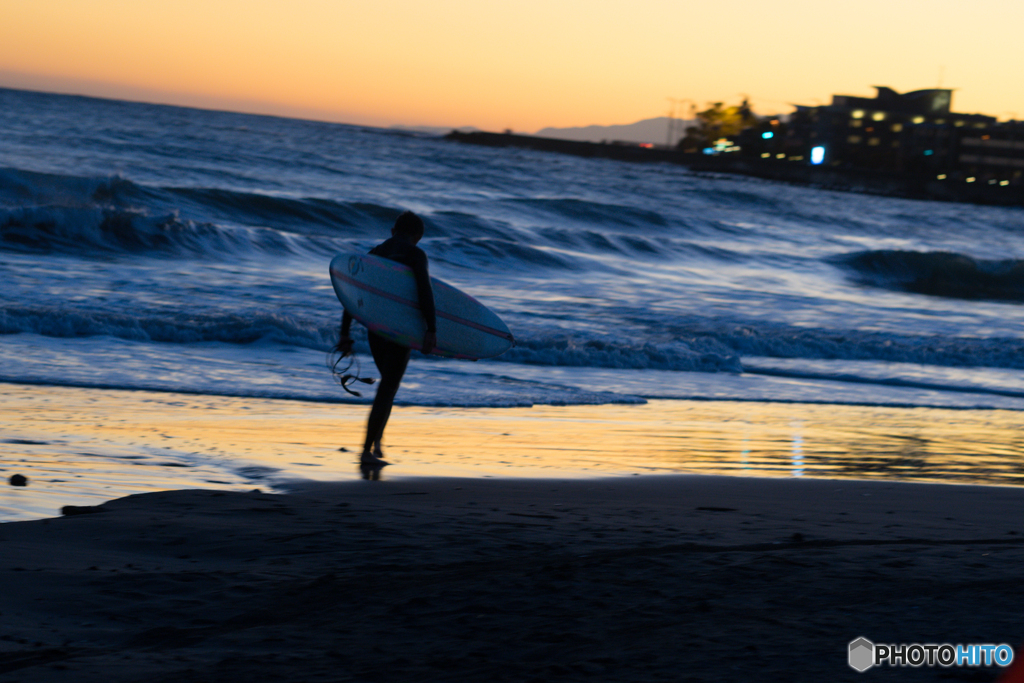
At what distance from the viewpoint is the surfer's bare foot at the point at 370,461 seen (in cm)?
515

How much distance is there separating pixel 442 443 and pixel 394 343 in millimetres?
863

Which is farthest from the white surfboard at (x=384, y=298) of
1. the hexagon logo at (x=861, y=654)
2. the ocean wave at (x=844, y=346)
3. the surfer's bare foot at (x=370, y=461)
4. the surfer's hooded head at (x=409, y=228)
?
the ocean wave at (x=844, y=346)

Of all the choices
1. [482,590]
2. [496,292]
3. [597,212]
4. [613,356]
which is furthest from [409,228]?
[597,212]

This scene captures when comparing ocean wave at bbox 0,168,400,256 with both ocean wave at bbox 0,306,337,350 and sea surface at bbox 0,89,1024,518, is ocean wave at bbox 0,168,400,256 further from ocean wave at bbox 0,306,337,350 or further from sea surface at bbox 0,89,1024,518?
ocean wave at bbox 0,306,337,350

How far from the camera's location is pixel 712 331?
11984mm

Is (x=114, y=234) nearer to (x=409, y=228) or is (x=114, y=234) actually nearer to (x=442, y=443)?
(x=442, y=443)

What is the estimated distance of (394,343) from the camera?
5523 millimetres

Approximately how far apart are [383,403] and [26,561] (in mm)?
2619

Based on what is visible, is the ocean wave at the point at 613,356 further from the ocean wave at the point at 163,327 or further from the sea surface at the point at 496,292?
the ocean wave at the point at 163,327

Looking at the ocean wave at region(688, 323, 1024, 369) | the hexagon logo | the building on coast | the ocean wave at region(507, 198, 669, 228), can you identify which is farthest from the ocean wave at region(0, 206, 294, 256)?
the building on coast

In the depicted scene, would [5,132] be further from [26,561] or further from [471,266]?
[26,561]

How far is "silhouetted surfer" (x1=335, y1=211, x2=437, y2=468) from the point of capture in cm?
540

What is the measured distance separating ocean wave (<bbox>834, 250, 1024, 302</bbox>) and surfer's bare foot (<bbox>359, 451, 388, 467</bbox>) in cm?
2079

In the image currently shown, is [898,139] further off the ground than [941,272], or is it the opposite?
[898,139]
